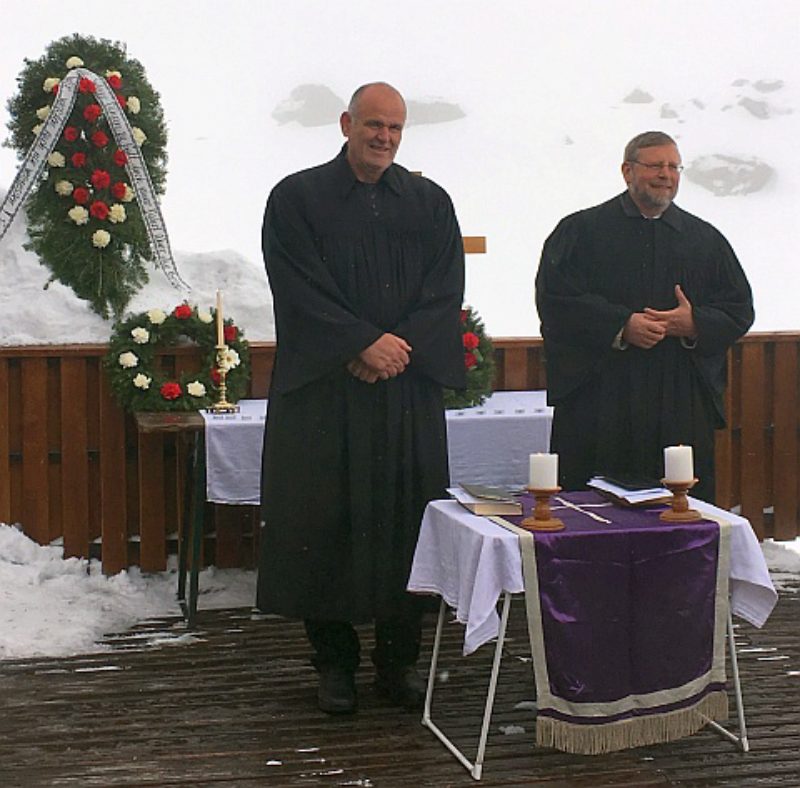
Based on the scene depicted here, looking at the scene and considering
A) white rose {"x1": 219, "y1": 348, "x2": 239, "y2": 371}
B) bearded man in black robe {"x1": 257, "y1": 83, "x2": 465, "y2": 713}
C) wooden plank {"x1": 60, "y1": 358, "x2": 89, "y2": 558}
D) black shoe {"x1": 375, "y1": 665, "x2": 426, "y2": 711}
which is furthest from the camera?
wooden plank {"x1": 60, "y1": 358, "x2": 89, "y2": 558}

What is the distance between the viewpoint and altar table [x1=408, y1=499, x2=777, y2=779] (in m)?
3.56

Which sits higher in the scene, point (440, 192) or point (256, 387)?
point (440, 192)

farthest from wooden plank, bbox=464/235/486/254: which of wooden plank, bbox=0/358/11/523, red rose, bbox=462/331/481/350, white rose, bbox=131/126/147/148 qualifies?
wooden plank, bbox=0/358/11/523

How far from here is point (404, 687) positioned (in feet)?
14.3

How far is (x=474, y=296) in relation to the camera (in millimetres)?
8016

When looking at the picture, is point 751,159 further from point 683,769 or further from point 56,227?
point 683,769

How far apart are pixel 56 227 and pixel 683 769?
418cm

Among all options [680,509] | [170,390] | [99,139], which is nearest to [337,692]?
[680,509]

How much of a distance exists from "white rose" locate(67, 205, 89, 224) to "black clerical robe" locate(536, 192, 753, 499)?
2.69m

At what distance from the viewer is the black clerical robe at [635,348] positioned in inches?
186

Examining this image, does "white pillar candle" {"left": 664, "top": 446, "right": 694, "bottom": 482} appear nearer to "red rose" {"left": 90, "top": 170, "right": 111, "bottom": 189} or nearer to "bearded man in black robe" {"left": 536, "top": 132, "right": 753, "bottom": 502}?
"bearded man in black robe" {"left": 536, "top": 132, "right": 753, "bottom": 502}

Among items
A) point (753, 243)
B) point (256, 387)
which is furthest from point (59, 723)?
point (753, 243)

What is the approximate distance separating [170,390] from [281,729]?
2.09 metres

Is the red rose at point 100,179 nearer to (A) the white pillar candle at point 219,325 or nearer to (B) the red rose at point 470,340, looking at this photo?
Answer: (A) the white pillar candle at point 219,325
